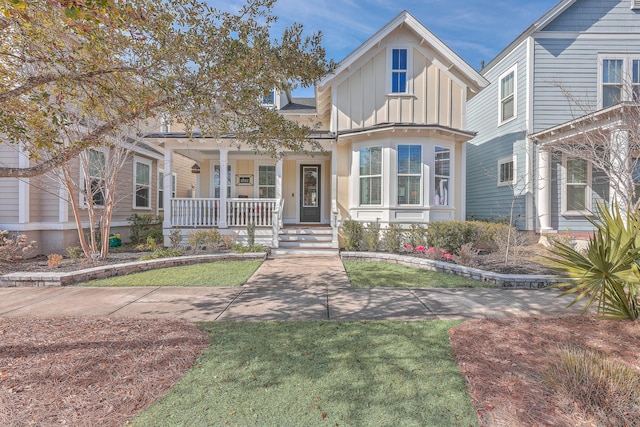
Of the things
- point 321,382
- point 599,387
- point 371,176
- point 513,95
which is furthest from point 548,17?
point 321,382

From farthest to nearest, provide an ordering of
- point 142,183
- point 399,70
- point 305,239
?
point 142,183 < point 399,70 < point 305,239

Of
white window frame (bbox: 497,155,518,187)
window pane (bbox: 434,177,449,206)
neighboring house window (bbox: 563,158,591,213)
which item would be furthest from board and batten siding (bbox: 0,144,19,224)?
neighboring house window (bbox: 563,158,591,213)

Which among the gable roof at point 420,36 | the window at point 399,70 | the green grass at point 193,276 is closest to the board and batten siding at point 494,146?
the gable roof at point 420,36

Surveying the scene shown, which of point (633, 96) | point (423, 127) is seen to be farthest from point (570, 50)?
point (423, 127)

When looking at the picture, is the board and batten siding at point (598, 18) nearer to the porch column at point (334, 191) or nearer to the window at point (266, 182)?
the porch column at point (334, 191)

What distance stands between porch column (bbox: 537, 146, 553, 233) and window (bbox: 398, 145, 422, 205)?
4.32 metres

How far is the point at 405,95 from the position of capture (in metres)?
9.93

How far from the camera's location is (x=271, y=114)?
16.6 ft

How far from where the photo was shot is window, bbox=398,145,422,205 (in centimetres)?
942

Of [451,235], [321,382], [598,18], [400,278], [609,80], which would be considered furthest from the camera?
[598,18]

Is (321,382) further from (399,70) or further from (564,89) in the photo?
(564,89)

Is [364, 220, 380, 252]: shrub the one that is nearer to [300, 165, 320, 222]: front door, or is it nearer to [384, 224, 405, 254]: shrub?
[384, 224, 405, 254]: shrub

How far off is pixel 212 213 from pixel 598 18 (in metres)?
15.1

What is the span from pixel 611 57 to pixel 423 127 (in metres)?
7.65
